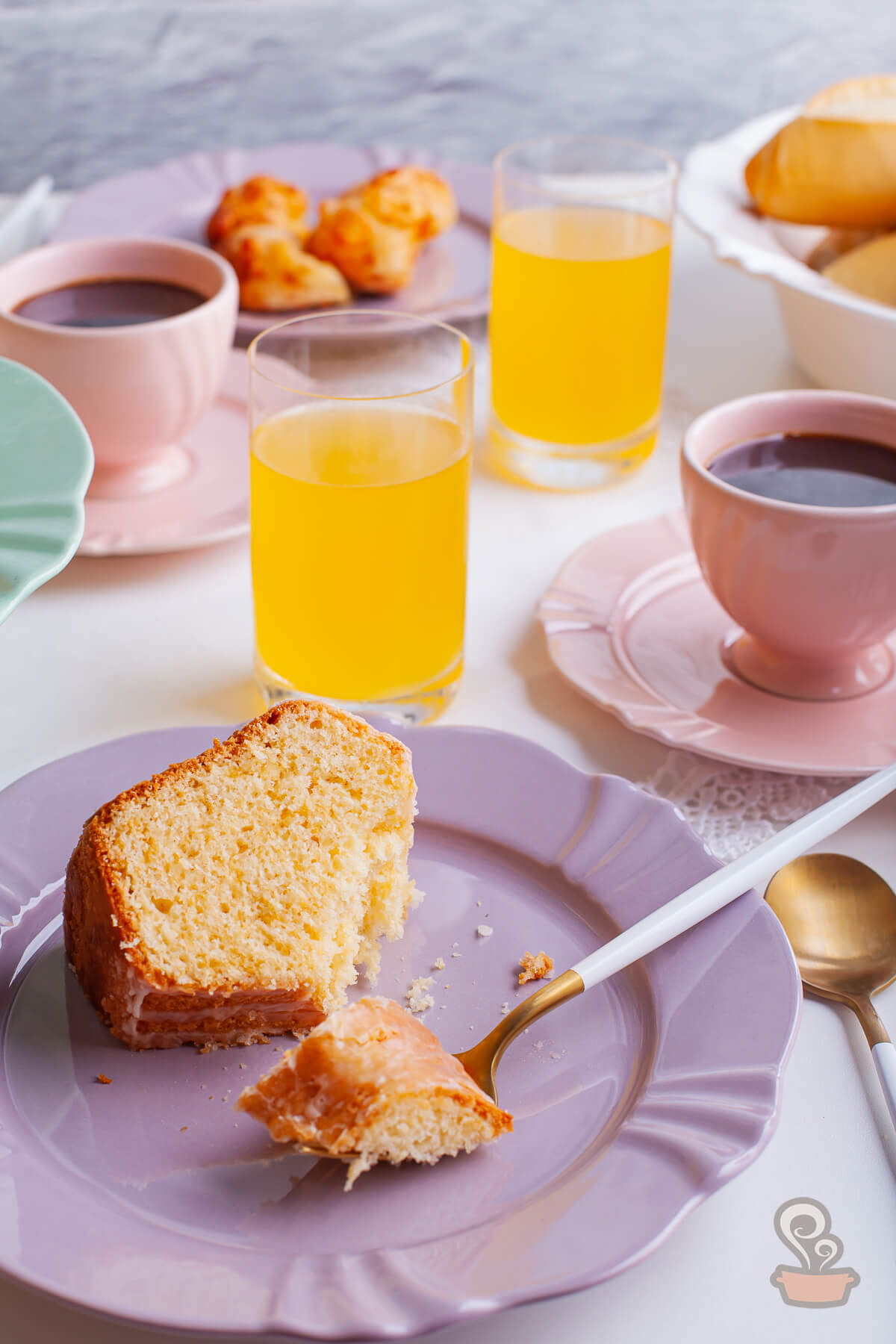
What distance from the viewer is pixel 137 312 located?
4.09 ft

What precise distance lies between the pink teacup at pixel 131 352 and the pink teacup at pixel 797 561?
18.3 inches

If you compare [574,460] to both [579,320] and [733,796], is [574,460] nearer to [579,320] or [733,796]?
[579,320]

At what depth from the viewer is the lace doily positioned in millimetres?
896

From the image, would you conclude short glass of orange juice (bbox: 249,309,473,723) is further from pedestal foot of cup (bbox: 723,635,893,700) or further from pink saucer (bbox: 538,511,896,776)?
pedestal foot of cup (bbox: 723,635,893,700)

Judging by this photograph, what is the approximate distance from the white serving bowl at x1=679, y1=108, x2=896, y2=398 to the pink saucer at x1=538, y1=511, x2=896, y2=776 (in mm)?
268

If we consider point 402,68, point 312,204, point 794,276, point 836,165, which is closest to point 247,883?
point 794,276

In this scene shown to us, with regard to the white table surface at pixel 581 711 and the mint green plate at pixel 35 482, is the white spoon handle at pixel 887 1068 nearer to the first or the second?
the white table surface at pixel 581 711

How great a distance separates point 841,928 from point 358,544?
1.34 ft

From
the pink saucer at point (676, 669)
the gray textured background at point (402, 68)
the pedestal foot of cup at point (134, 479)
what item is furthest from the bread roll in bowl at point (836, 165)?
the gray textured background at point (402, 68)

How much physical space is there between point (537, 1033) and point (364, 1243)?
0.16 metres

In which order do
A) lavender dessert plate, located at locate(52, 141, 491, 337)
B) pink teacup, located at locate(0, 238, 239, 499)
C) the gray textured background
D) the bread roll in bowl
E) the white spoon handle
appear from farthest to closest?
the gray textured background
lavender dessert plate, located at locate(52, 141, 491, 337)
the bread roll in bowl
pink teacup, located at locate(0, 238, 239, 499)
the white spoon handle

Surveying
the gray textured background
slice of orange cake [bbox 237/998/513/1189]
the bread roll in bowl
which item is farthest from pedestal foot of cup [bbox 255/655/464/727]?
the gray textured background

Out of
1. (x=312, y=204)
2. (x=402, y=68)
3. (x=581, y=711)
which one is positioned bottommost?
(x=402, y=68)

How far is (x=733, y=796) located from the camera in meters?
0.93
